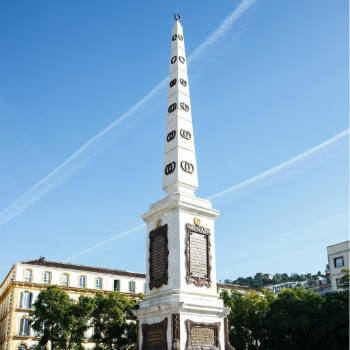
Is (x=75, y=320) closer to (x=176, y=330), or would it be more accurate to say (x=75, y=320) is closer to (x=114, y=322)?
(x=114, y=322)

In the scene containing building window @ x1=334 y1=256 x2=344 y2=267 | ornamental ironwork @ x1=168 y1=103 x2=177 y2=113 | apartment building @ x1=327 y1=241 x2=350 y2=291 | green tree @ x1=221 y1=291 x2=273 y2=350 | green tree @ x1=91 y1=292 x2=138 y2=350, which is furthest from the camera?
building window @ x1=334 y1=256 x2=344 y2=267

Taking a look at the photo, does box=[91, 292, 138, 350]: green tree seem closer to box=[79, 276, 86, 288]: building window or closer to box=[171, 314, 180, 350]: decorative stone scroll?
box=[79, 276, 86, 288]: building window

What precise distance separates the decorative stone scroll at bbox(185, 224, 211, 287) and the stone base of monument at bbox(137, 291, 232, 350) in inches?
31.8

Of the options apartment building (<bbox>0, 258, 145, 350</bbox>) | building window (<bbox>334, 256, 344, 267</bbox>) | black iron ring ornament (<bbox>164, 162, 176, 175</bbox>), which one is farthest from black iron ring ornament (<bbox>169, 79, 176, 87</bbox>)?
apartment building (<bbox>0, 258, 145, 350</bbox>)

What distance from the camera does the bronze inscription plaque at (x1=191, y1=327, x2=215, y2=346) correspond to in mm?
15008

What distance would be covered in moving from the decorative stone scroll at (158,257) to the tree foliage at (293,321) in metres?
16.0

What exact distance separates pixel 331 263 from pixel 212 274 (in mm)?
33582

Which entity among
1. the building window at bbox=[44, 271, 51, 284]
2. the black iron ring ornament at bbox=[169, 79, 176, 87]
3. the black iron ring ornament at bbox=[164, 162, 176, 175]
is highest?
the black iron ring ornament at bbox=[169, 79, 176, 87]

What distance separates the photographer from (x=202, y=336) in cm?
1524

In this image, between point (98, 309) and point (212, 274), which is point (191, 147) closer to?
point (212, 274)

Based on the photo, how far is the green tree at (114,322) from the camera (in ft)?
112

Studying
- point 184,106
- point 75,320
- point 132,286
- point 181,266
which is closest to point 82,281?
point 132,286

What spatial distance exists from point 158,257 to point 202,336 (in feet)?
11.4

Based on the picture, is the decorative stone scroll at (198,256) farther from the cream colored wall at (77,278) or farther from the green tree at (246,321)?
the cream colored wall at (77,278)
